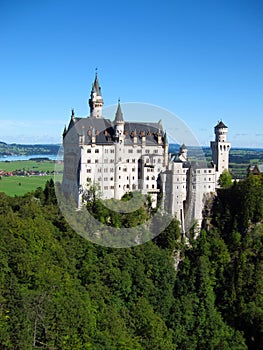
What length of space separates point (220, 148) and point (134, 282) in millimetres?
24160

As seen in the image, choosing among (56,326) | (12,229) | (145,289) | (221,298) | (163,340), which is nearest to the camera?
(56,326)

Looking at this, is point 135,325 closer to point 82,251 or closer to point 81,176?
point 82,251

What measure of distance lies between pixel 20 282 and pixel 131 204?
21.3 meters

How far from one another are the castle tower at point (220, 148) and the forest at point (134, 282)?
3.31 metres

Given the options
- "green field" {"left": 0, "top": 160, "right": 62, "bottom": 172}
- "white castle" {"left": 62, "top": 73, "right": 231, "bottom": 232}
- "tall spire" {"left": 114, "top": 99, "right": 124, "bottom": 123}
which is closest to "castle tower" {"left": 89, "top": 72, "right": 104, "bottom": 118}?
"white castle" {"left": 62, "top": 73, "right": 231, "bottom": 232}

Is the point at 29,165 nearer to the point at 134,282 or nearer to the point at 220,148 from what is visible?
the point at 220,148

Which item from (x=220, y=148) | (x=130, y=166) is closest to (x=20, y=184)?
(x=130, y=166)

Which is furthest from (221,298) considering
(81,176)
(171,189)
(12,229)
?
(12,229)

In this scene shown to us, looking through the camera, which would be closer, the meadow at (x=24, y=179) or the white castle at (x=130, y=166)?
the white castle at (x=130, y=166)

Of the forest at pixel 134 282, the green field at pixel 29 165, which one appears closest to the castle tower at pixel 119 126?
the forest at pixel 134 282

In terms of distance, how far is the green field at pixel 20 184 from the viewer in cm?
11529

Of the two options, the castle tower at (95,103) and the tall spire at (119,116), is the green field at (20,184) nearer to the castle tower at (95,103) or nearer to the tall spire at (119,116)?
the castle tower at (95,103)

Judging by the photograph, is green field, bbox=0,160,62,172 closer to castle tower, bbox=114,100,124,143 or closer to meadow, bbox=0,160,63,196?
meadow, bbox=0,160,63,196

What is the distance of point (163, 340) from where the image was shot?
135 ft
